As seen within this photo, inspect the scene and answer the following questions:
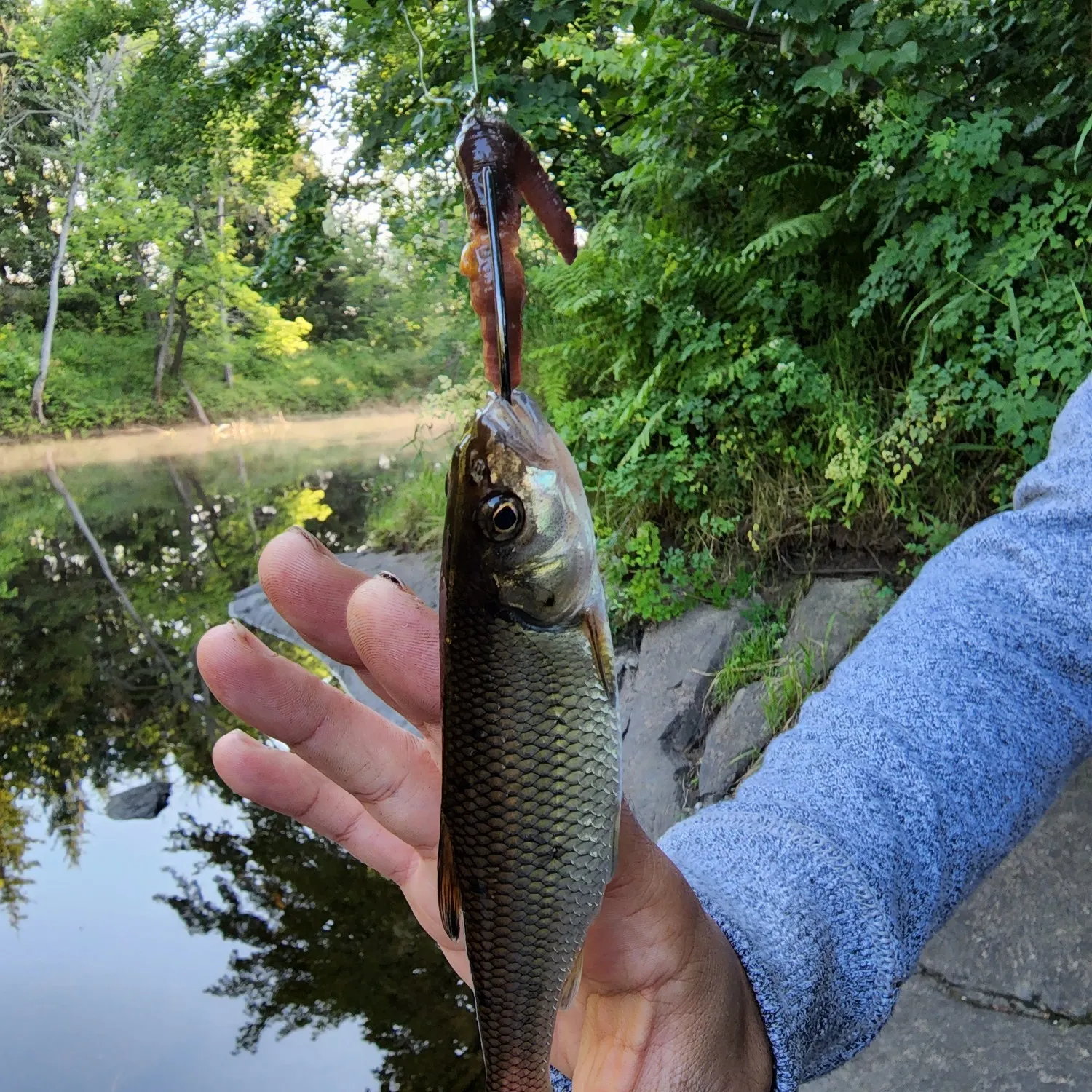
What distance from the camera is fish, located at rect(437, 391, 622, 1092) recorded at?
2.73 feet

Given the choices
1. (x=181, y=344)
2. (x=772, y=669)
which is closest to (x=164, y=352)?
(x=181, y=344)

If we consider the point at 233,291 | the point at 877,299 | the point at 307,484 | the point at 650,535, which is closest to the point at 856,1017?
the point at 877,299

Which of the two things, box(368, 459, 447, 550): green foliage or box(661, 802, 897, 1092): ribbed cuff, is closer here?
box(661, 802, 897, 1092): ribbed cuff

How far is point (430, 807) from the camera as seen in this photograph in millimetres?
975

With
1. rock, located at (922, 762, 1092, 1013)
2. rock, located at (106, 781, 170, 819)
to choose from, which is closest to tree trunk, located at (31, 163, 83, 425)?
rock, located at (106, 781, 170, 819)

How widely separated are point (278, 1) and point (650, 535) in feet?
15.7

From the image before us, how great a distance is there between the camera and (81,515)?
45.9 feet

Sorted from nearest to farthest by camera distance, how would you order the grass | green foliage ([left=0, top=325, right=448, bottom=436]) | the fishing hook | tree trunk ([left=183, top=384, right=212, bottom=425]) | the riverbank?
1. the fishing hook
2. the grass
3. green foliage ([left=0, top=325, right=448, bottom=436])
4. the riverbank
5. tree trunk ([left=183, top=384, right=212, bottom=425])

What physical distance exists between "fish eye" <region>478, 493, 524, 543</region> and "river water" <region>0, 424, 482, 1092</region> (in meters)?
3.13

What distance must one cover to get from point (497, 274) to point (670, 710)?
10.5 ft

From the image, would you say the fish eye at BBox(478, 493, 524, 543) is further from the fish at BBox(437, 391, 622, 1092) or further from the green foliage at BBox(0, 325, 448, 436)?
the green foliage at BBox(0, 325, 448, 436)

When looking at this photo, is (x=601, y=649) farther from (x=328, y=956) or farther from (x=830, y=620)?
(x=328, y=956)

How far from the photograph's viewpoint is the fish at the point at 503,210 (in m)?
0.70

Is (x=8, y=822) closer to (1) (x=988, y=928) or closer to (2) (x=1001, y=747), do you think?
(1) (x=988, y=928)
